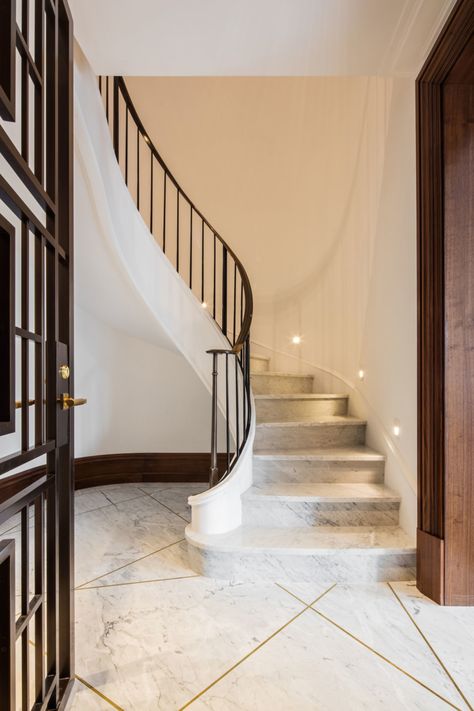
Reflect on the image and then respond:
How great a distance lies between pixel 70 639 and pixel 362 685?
3.08ft

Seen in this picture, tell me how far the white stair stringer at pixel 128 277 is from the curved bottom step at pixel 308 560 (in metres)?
0.16

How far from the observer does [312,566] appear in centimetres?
174

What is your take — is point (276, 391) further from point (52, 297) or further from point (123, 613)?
point (52, 297)

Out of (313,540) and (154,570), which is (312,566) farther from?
(154,570)

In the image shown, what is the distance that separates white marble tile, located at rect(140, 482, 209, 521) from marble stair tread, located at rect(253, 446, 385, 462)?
0.76 m

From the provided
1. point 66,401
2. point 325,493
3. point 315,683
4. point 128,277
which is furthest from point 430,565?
point 128,277

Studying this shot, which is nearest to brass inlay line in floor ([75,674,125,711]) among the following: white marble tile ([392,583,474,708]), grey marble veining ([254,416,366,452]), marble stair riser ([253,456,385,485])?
white marble tile ([392,583,474,708])

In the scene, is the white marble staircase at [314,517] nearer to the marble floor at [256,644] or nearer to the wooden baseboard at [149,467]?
the marble floor at [256,644]

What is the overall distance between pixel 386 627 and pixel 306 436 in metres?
1.17

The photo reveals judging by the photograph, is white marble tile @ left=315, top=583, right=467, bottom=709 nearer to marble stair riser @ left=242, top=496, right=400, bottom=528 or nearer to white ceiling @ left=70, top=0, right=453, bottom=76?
marble stair riser @ left=242, top=496, right=400, bottom=528

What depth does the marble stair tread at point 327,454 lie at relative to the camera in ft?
7.26

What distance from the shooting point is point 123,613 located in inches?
59.8

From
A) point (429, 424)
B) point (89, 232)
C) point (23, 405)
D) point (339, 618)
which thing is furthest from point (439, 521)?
point (89, 232)

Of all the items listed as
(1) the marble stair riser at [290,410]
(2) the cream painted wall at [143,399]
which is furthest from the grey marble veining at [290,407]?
(2) the cream painted wall at [143,399]
